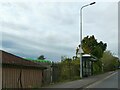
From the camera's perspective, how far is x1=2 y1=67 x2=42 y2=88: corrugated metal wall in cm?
1839

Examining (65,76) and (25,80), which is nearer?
(25,80)

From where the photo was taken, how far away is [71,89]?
2070cm

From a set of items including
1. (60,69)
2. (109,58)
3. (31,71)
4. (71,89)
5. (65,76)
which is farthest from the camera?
(109,58)

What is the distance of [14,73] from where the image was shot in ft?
63.8

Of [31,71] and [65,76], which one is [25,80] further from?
[65,76]

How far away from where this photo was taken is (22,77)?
2089 cm

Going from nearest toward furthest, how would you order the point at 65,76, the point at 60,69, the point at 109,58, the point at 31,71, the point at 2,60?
the point at 2,60 → the point at 31,71 → the point at 60,69 → the point at 65,76 → the point at 109,58

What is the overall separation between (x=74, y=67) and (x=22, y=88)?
20658 millimetres

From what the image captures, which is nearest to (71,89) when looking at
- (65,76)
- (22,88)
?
(22,88)

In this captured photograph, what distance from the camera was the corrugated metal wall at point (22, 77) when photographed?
724 inches

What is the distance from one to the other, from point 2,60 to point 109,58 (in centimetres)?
8049

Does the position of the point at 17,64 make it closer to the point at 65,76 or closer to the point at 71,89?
the point at 71,89

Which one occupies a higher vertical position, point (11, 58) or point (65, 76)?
point (11, 58)

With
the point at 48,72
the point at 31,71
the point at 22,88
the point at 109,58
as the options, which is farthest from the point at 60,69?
the point at 109,58
